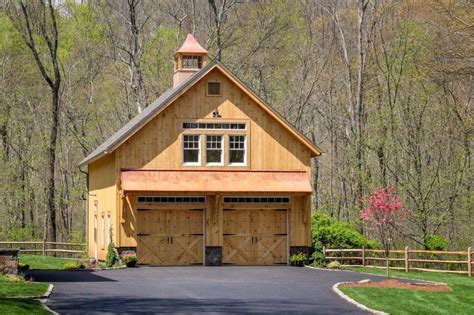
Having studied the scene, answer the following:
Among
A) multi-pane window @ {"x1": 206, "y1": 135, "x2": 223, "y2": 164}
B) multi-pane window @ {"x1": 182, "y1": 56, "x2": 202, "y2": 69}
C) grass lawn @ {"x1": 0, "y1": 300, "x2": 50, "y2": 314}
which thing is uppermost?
multi-pane window @ {"x1": 182, "y1": 56, "x2": 202, "y2": 69}

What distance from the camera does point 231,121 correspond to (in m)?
39.6

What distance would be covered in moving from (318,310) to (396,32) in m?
30.1

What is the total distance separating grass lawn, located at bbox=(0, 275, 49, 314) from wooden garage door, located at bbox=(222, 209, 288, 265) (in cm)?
1291

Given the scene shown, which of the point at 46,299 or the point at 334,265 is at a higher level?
the point at 334,265

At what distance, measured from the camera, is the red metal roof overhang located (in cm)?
3756

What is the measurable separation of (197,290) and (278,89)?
1326 inches

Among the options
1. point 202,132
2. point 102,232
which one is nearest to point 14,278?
point 202,132

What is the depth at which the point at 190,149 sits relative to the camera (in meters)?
39.2

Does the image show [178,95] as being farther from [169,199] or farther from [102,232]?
[102,232]

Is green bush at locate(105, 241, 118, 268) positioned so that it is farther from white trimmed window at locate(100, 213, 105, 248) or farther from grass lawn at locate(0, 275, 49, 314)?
grass lawn at locate(0, 275, 49, 314)

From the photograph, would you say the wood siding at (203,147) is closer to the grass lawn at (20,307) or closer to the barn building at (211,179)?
the barn building at (211,179)

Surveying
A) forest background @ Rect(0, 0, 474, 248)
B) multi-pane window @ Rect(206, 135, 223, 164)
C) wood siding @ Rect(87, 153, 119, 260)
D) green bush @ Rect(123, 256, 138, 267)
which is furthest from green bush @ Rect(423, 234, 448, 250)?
wood siding @ Rect(87, 153, 119, 260)

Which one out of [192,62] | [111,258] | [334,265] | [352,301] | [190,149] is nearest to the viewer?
[352,301]

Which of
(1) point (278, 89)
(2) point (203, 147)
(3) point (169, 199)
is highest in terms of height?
→ (1) point (278, 89)
